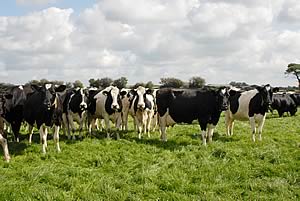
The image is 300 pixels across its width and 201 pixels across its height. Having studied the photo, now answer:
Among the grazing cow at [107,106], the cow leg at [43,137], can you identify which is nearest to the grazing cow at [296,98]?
the grazing cow at [107,106]

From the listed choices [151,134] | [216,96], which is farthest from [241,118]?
[151,134]

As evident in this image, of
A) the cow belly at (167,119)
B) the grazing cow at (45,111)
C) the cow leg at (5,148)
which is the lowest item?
the cow leg at (5,148)

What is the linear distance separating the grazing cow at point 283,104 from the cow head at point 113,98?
57.7ft

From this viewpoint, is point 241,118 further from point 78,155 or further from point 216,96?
point 78,155

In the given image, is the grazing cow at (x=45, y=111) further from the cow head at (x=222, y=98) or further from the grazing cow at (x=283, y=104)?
the grazing cow at (x=283, y=104)

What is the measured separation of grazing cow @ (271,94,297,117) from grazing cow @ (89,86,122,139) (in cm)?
1753

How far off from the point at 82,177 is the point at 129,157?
2.62 meters

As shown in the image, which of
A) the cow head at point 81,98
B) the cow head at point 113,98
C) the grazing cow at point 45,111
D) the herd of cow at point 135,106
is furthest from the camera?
the cow head at point 113,98

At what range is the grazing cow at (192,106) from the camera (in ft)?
46.8

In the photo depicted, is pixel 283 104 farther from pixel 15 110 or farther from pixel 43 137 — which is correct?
pixel 43 137

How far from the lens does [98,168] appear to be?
10047mm

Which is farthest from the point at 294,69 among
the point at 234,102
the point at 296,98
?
the point at 234,102

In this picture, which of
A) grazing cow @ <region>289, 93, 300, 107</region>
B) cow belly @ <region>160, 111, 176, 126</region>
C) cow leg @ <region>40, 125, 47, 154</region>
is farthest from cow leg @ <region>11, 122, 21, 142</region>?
grazing cow @ <region>289, 93, 300, 107</region>

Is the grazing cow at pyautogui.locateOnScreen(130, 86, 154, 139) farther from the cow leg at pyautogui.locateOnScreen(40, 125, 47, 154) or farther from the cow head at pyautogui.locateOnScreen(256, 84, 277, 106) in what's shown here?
the cow head at pyautogui.locateOnScreen(256, 84, 277, 106)
